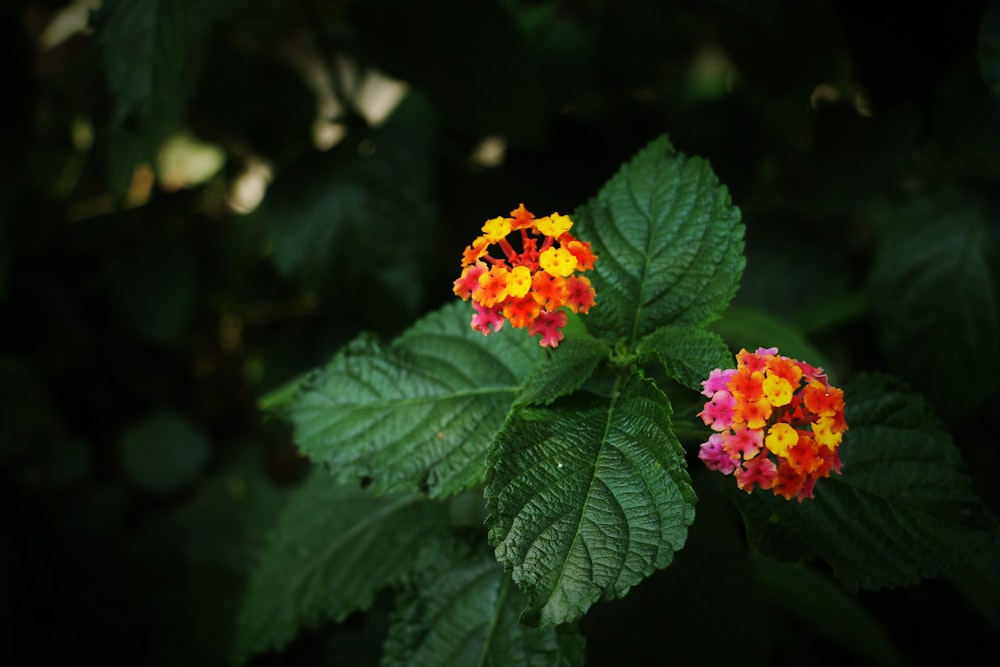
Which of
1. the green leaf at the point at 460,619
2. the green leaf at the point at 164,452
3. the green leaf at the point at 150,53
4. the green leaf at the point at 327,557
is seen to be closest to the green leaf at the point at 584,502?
the green leaf at the point at 460,619

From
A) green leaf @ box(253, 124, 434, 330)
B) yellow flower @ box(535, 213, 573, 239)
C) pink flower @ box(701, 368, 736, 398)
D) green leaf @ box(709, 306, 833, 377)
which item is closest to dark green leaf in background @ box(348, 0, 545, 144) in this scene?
green leaf @ box(253, 124, 434, 330)

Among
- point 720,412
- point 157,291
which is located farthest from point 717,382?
point 157,291

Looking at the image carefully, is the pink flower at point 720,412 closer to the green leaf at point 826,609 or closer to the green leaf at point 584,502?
the green leaf at point 584,502

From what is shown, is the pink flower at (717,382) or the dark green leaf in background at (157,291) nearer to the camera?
the pink flower at (717,382)

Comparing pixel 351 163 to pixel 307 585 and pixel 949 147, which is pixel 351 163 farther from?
pixel 949 147

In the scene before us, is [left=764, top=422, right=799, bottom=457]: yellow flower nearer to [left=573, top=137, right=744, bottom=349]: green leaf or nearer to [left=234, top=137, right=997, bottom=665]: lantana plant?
[left=234, top=137, right=997, bottom=665]: lantana plant

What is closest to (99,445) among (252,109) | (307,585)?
(252,109)

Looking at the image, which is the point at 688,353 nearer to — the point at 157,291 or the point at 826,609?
the point at 826,609
